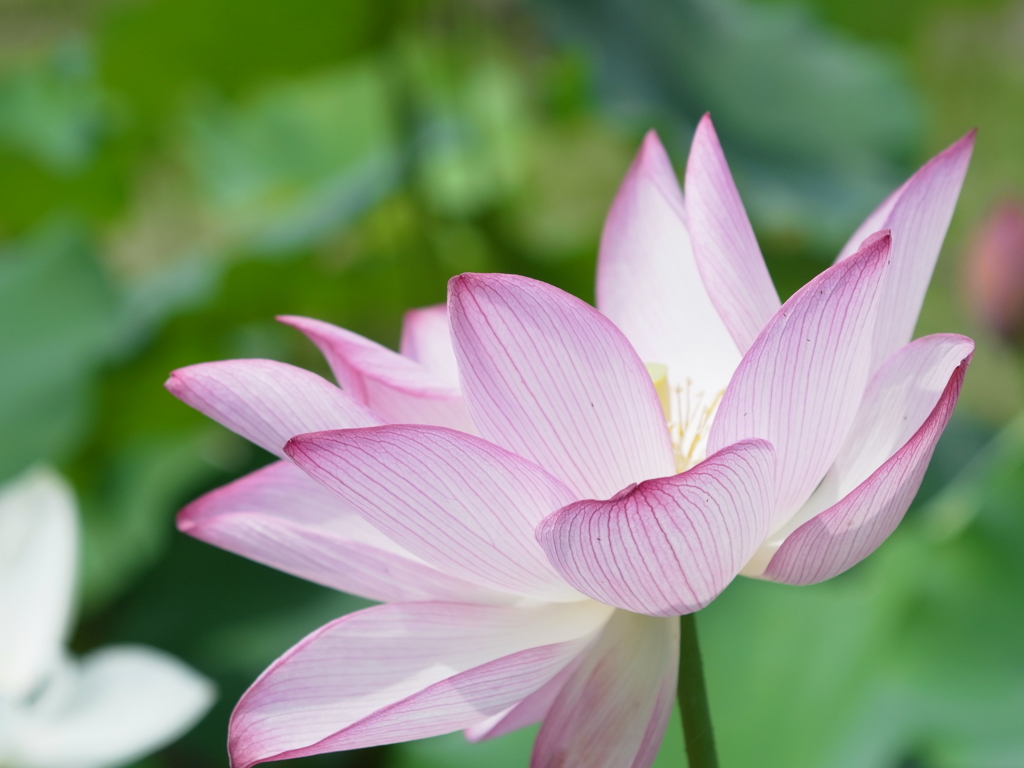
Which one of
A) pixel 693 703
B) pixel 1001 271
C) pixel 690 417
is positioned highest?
pixel 1001 271

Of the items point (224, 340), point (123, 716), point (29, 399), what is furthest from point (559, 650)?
point (224, 340)

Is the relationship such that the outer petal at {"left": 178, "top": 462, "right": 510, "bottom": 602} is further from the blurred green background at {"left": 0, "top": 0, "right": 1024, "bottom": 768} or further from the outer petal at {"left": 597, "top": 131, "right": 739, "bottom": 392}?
the blurred green background at {"left": 0, "top": 0, "right": 1024, "bottom": 768}

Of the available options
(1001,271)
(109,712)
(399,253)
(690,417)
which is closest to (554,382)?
(690,417)

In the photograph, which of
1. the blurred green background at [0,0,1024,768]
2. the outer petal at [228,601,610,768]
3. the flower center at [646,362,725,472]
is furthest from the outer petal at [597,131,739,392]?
the blurred green background at [0,0,1024,768]

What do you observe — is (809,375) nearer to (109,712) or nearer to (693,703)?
(693,703)

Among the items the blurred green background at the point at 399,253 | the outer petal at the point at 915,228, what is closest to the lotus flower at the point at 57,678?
the blurred green background at the point at 399,253

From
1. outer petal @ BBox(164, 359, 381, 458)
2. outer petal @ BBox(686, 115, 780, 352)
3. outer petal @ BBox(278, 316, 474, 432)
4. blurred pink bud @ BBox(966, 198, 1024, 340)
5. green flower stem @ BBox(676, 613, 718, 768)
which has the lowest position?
green flower stem @ BBox(676, 613, 718, 768)

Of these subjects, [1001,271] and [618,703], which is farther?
[1001,271]
